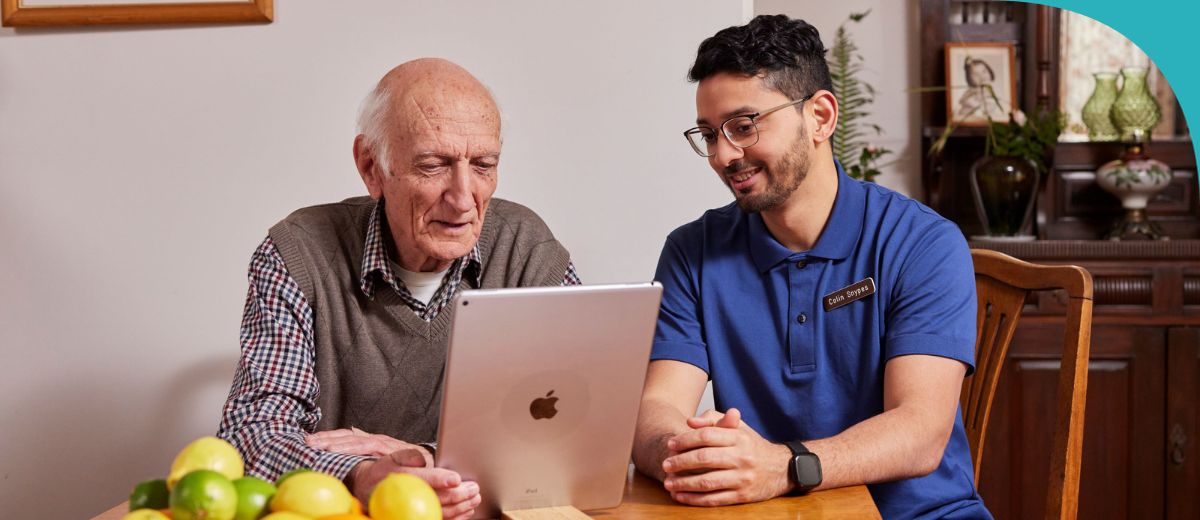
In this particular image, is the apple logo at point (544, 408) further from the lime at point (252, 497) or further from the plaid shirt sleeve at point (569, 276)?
the plaid shirt sleeve at point (569, 276)

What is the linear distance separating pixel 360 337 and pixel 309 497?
832 mm

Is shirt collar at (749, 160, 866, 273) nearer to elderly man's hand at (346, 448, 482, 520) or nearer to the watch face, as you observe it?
the watch face

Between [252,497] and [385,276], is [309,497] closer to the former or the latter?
[252,497]

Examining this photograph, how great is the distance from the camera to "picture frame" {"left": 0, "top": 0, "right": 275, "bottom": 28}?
2160 millimetres

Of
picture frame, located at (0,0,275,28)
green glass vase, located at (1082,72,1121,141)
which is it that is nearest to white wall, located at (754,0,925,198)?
green glass vase, located at (1082,72,1121,141)

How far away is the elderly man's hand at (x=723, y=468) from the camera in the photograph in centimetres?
130

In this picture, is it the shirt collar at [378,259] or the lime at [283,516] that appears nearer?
the lime at [283,516]

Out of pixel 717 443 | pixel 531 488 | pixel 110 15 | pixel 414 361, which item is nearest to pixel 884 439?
pixel 717 443

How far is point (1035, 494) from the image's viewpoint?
3.20m

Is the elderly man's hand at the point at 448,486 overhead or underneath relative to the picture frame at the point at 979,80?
underneath

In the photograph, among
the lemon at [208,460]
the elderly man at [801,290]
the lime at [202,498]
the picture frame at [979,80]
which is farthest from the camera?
the picture frame at [979,80]

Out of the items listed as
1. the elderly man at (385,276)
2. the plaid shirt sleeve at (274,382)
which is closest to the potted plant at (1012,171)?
the elderly man at (385,276)

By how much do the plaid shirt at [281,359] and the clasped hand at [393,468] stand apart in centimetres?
5

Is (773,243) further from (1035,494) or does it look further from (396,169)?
(1035,494)
